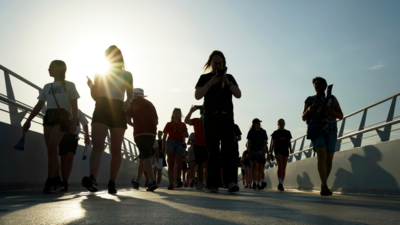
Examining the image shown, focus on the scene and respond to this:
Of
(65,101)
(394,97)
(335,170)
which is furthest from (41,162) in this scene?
(394,97)

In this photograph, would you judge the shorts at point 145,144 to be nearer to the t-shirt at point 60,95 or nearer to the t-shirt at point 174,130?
the t-shirt at point 60,95

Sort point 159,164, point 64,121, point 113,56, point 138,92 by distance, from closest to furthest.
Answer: point 113,56, point 64,121, point 138,92, point 159,164

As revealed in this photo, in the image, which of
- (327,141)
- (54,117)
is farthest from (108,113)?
(327,141)

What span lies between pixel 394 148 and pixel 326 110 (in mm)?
1181

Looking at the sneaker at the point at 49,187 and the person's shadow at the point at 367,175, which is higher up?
the person's shadow at the point at 367,175

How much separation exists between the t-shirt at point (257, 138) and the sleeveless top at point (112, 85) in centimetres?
726

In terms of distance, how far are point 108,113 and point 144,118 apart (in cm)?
179

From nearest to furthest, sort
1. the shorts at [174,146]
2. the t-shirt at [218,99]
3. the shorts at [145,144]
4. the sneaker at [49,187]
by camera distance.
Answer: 1. the sneaker at [49,187]
2. the t-shirt at [218,99]
3. the shorts at [145,144]
4. the shorts at [174,146]

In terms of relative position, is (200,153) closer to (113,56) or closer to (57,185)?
(57,185)

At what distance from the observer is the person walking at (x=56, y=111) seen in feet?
19.5

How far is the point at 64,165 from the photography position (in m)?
6.97

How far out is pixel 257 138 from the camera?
1248 cm

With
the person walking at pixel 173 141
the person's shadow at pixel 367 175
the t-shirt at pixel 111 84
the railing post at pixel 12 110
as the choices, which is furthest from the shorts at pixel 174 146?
the t-shirt at pixel 111 84

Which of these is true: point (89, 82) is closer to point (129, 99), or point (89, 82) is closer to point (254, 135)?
point (129, 99)
